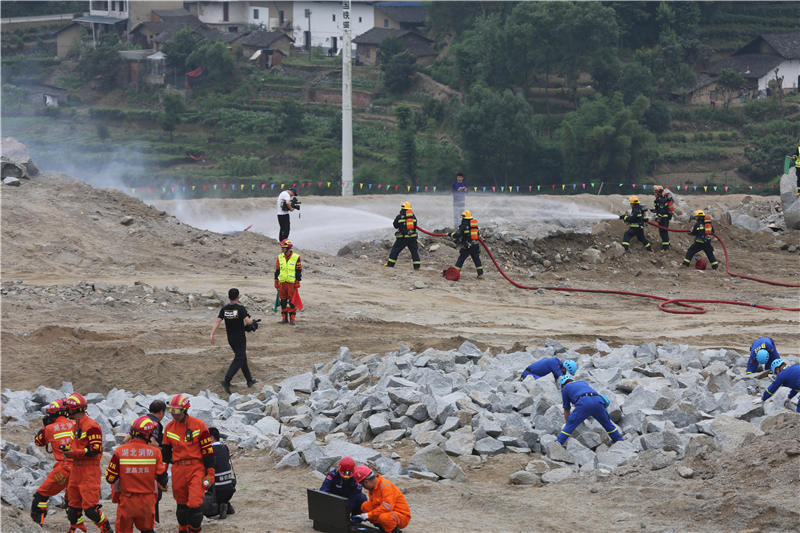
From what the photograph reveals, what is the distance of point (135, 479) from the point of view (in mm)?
8336

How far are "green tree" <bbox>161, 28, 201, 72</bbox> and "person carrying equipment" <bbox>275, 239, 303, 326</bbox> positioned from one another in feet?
156

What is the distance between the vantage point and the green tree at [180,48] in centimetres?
6084

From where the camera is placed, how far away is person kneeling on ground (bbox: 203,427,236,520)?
9.24 meters

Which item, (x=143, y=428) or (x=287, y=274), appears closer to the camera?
(x=143, y=428)

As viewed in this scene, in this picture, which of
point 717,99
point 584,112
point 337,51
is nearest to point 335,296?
point 584,112

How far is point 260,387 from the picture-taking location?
1425 centimetres

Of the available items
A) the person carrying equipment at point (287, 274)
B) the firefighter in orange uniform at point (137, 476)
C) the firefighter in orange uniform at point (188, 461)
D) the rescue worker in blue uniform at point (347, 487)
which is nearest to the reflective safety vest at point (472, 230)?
the person carrying equipment at point (287, 274)

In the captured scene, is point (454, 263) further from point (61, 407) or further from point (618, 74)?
point (618, 74)

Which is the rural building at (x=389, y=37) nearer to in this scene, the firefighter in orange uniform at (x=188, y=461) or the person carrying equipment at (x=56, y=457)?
the person carrying equipment at (x=56, y=457)

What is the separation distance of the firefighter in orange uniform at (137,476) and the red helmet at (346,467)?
5.36ft

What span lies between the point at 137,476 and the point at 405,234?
14314mm

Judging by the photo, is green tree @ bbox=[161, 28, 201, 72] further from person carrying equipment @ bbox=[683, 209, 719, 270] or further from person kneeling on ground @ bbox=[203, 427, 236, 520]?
person kneeling on ground @ bbox=[203, 427, 236, 520]

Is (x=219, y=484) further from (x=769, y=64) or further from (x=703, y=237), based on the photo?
(x=769, y=64)

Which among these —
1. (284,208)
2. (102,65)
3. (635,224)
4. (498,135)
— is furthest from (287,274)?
(102,65)
